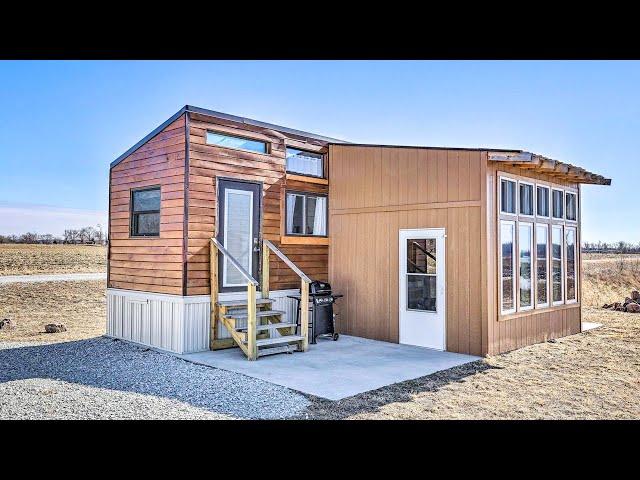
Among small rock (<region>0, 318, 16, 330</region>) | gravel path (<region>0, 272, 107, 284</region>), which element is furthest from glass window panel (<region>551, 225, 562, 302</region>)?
gravel path (<region>0, 272, 107, 284</region>)

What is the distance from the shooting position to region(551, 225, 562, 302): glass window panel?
8.13 meters

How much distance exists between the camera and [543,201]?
795 centimetres

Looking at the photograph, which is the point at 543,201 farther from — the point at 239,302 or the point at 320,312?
the point at 239,302

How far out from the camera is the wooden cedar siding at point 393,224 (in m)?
6.68

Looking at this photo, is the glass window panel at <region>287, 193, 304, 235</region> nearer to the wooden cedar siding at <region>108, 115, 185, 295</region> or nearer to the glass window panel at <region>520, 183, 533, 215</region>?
the wooden cedar siding at <region>108, 115, 185, 295</region>

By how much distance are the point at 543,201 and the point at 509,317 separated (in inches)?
88.2

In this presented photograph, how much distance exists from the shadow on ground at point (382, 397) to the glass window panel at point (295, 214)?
11.8 feet

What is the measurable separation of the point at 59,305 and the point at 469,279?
32.2ft

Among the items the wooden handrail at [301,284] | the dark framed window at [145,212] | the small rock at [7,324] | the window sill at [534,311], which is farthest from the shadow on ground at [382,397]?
the small rock at [7,324]

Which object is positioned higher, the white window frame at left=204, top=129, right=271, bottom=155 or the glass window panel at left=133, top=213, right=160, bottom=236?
the white window frame at left=204, top=129, right=271, bottom=155

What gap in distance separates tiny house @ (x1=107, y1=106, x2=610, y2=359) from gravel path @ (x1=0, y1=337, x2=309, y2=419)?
0.92 metres
